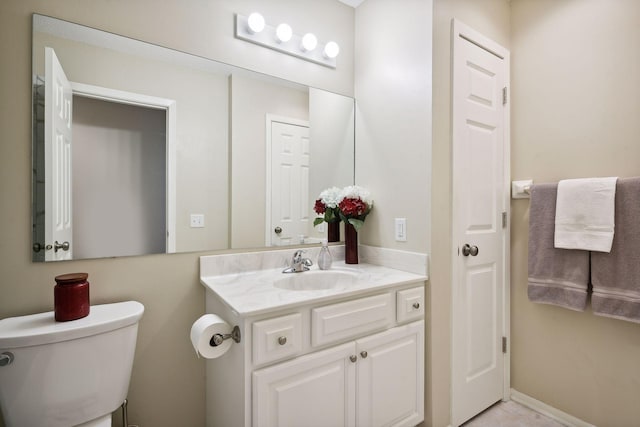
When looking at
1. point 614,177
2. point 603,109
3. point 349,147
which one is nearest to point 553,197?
point 614,177

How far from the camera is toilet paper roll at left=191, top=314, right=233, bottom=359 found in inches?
41.9

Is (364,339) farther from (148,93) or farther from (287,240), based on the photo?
(148,93)

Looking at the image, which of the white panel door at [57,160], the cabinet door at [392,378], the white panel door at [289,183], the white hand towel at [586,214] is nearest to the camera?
the white panel door at [57,160]

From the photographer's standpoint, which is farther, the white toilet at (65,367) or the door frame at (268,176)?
the door frame at (268,176)

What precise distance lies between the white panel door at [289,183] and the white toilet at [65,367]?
32.0 inches

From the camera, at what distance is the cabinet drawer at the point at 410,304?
1410 millimetres

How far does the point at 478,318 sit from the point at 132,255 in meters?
1.78

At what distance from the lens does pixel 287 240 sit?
1.75 metres

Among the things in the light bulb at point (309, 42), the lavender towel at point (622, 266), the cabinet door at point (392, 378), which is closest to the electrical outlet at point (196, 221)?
the cabinet door at point (392, 378)

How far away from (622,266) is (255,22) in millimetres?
2094

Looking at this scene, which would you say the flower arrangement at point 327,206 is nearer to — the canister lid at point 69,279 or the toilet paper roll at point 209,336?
the toilet paper roll at point 209,336

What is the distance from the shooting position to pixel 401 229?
165cm

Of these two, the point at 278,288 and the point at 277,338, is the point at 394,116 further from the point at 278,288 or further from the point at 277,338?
the point at 277,338

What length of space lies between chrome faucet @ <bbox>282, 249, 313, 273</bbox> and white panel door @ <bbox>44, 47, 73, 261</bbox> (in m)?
0.93
